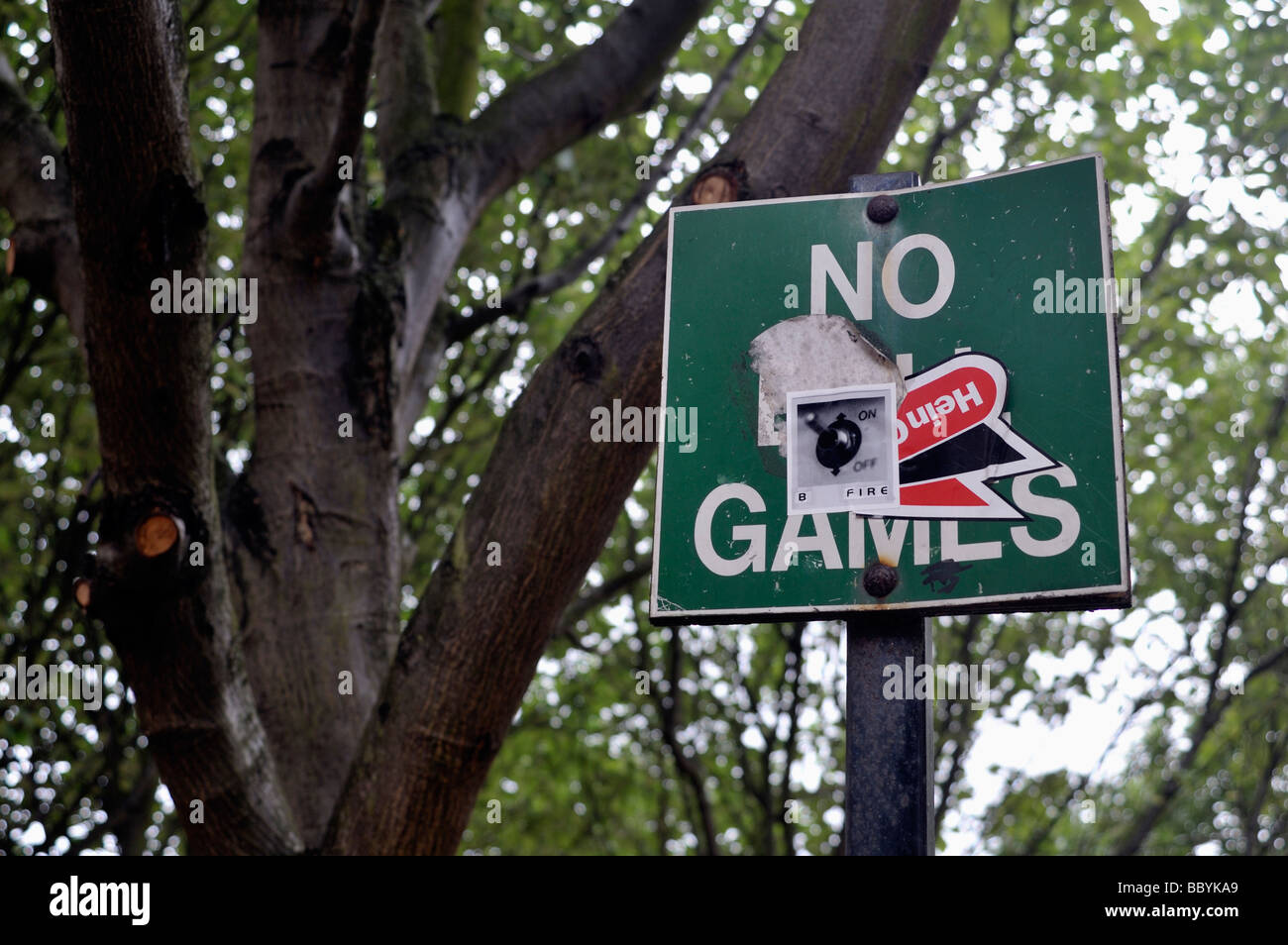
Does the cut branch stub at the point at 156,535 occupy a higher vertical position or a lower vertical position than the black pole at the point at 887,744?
higher

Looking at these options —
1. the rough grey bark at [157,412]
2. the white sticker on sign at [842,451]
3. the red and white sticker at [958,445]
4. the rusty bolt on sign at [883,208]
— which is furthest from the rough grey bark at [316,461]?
the red and white sticker at [958,445]

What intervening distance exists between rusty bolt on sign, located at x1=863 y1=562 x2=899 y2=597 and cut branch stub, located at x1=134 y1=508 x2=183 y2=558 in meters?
1.73

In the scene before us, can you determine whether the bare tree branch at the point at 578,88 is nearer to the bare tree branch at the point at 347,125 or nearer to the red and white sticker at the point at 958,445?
the bare tree branch at the point at 347,125

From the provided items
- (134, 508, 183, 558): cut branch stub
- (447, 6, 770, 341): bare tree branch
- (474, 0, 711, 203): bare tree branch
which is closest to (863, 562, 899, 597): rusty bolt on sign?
(134, 508, 183, 558): cut branch stub

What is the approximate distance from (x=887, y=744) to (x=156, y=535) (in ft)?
6.08

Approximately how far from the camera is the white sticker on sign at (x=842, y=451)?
7.15ft

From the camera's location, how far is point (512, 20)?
23.9ft

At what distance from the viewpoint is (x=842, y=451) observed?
2217mm

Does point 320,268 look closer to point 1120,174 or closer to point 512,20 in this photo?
point 512,20

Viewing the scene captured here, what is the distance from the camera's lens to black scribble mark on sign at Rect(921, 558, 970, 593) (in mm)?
2076

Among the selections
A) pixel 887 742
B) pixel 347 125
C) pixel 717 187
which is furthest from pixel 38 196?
pixel 887 742

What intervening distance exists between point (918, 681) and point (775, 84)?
1.85m

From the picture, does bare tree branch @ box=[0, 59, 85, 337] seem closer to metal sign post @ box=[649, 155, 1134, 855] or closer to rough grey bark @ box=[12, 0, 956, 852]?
rough grey bark @ box=[12, 0, 956, 852]

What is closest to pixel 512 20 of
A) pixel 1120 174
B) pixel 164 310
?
pixel 1120 174
